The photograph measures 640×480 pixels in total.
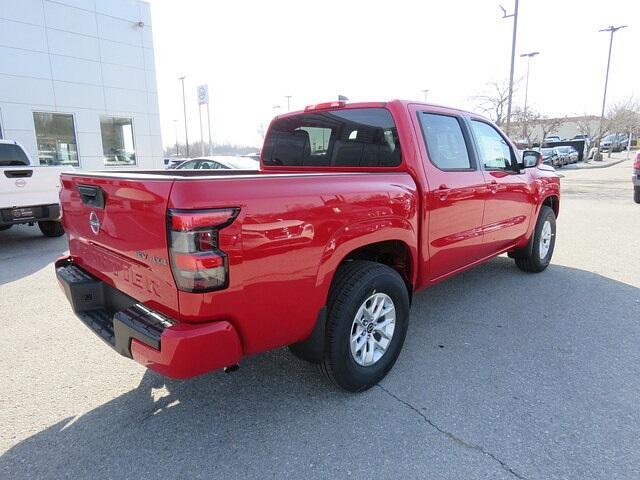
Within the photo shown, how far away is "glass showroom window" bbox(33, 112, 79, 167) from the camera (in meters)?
13.8

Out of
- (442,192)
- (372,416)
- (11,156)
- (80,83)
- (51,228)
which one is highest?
(80,83)

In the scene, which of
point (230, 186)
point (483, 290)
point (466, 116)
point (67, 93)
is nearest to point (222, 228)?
point (230, 186)

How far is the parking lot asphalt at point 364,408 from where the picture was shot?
7.42 feet

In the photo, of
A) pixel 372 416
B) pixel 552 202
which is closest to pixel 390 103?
pixel 372 416

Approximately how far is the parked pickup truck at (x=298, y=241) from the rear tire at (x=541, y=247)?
134 cm

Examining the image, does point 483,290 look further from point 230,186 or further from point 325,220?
point 230,186

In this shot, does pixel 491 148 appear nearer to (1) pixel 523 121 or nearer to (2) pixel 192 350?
(2) pixel 192 350

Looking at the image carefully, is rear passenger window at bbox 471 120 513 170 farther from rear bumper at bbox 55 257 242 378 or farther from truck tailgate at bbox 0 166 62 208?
truck tailgate at bbox 0 166 62 208

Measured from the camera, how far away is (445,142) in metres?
3.65

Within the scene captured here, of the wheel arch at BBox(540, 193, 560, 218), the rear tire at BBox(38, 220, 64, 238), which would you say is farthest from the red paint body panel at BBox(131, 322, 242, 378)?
the rear tire at BBox(38, 220, 64, 238)

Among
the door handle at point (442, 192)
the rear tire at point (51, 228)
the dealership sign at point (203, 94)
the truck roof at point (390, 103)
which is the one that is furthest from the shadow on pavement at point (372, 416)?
the dealership sign at point (203, 94)

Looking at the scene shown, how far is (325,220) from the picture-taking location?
240 centimetres

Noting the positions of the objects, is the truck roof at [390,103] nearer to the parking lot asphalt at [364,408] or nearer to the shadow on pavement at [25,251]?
the parking lot asphalt at [364,408]

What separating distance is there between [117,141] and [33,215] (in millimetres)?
9766
